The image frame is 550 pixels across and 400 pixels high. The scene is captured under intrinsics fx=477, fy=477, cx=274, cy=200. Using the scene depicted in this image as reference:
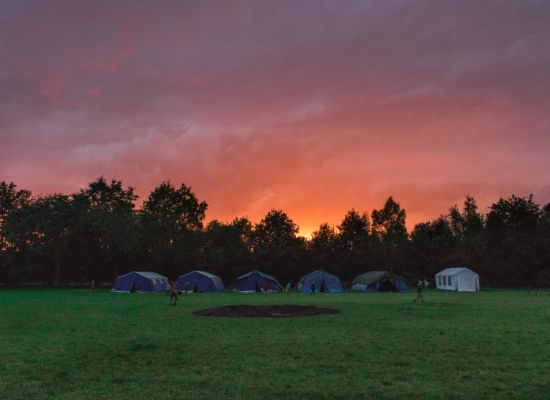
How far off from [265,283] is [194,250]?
2604cm

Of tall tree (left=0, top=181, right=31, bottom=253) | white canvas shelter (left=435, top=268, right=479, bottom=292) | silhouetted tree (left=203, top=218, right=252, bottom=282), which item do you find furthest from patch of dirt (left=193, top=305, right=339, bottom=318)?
tall tree (left=0, top=181, right=31, bottom=253)

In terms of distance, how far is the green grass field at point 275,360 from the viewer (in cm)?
1006

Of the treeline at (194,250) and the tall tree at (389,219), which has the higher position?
the tall tree at (389,219)

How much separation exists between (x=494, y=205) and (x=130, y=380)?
86.9 meters

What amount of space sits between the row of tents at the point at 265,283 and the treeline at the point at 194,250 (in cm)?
1385

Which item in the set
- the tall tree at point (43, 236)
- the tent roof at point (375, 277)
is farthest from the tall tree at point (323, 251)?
the tall tree at point (43, 236)

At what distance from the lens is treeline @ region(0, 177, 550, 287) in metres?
74.7

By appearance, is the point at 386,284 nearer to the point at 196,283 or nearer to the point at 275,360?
the point at 196,283

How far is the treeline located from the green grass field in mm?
56507

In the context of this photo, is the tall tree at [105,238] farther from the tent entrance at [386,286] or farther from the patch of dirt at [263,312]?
the patch of dirt at [263,312]

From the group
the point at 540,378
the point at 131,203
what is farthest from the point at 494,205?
the point at 540,378

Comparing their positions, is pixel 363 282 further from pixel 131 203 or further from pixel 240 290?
pixel 131 203

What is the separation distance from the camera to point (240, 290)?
63531mm

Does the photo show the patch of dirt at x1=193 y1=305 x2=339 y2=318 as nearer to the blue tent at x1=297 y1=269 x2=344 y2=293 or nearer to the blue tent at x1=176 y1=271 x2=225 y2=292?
the blue tent at x1=297 y1=269 x2=344 y2=293
